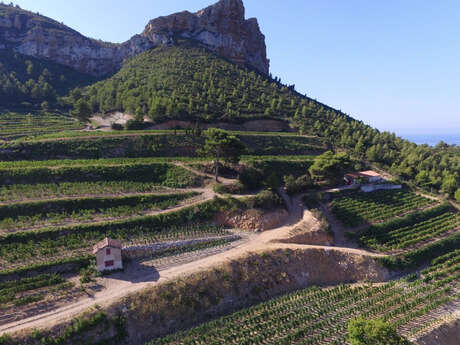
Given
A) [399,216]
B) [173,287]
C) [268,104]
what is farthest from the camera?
[268,104]

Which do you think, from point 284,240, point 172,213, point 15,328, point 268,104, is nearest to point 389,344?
point 284,240

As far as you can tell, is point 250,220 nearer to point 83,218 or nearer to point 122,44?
point 83,218

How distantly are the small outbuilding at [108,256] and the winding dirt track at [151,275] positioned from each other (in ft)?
4.01

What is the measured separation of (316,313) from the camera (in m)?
26.2

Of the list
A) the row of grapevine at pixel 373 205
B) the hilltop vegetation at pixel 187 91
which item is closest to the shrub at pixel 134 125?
the hilltop vegetation at pixel 187 91

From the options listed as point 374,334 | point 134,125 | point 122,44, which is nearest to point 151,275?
point 374,334

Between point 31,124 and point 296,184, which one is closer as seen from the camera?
point 296,184

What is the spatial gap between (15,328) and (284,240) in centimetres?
3063

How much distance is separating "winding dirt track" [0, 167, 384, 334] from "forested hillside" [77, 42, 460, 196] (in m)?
35.8

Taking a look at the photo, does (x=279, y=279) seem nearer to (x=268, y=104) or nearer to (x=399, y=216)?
(x=399, y=216)

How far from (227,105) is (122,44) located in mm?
98758

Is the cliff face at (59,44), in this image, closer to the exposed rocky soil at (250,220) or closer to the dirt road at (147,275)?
the exposed rocky soil at (250,220)

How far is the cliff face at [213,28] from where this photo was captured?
4481 inches

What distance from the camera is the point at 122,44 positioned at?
13112 cm
